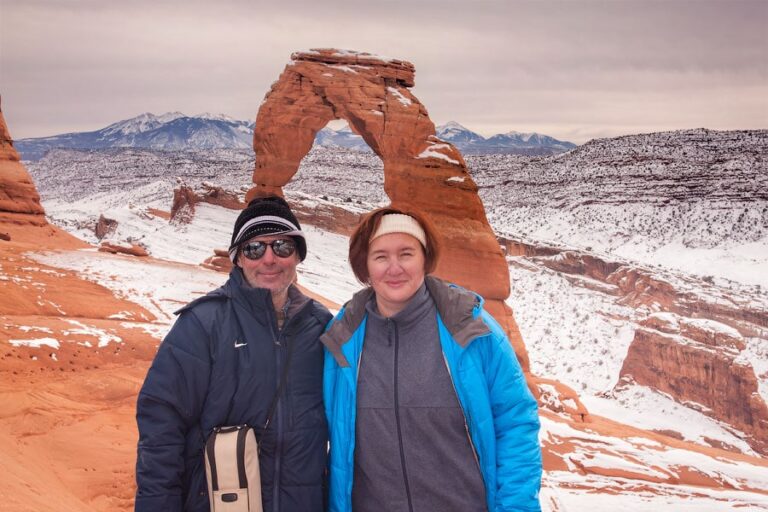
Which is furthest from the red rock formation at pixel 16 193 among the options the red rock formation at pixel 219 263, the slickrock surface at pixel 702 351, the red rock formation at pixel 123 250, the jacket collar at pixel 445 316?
the jacket collar at pixel 445 316

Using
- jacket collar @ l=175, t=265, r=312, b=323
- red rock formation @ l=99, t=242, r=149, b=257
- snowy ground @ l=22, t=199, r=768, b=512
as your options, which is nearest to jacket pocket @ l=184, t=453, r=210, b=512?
jacket collar @ l=175, t=265, r=312, b=323

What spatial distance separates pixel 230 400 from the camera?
2.50m

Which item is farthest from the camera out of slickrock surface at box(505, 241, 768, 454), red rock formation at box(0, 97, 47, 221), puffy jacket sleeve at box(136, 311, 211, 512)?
red rock formation at box(0, 97, 47, 221)

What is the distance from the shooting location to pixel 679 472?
30.9 feet

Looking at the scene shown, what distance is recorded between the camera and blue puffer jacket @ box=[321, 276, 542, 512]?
2.42 metres

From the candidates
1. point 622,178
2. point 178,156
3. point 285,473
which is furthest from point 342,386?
point 178,156

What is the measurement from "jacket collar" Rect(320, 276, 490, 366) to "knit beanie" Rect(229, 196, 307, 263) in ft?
1.82

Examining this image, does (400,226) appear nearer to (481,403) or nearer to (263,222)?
(263,222)

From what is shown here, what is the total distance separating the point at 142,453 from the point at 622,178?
158 ft

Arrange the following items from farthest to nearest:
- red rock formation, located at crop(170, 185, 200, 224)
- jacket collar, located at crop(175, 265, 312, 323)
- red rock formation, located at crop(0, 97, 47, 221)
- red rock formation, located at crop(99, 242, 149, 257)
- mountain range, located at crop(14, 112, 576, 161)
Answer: mountain range, located at crop(14, 112, 576, 161) → red rock formation, located at crop(170, 185, 200, 224) → red rock formation, located at crop(0, 97, 47, 221) → red rock formation, located at crop(99, 242, 149, 257) → jacket collar, located at crop(175, 265, 312, 323)

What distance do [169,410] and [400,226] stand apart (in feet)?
4.63

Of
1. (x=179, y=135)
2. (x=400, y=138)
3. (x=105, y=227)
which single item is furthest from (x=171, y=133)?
(x=400, y=138)

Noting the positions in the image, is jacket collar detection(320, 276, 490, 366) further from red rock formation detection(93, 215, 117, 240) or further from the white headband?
red rock formation detection(93, 215, 117, 240)

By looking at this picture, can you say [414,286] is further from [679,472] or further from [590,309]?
[590,309]
